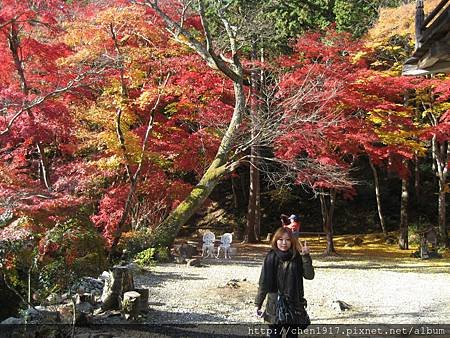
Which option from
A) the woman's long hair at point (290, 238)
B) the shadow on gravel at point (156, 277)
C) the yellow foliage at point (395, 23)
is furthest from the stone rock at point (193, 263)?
the yellow foliage at point (395, 23)

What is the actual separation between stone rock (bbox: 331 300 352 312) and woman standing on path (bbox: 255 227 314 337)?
3.13 metres

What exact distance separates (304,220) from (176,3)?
11.1 m

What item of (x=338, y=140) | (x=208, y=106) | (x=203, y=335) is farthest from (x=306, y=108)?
(x=203, y=335)

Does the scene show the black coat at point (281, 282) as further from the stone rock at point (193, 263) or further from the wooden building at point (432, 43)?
the stone rock at point (193, 263)

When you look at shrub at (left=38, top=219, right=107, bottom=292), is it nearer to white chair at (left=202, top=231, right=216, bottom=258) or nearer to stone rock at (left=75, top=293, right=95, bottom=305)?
stone rock at (left=75, top=293, right=95, bottom=305)

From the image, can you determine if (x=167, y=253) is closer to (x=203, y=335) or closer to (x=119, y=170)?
(x=119, y=170)

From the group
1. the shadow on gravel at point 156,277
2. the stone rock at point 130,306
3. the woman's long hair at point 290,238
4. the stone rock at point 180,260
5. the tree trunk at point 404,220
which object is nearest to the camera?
the woman's long hair at point 290,238

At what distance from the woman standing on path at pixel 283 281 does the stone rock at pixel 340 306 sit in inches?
123

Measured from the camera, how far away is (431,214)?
18047 millimetres

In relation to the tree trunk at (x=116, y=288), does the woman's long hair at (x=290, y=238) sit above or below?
above

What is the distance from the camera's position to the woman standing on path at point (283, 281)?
344 centimetres

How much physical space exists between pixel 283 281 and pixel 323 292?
4.64 m

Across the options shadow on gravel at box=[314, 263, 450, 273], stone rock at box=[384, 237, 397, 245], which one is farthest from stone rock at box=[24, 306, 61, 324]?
stone rock at box=[384, 237, 397, 245]

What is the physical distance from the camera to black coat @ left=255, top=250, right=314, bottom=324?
135 inches
